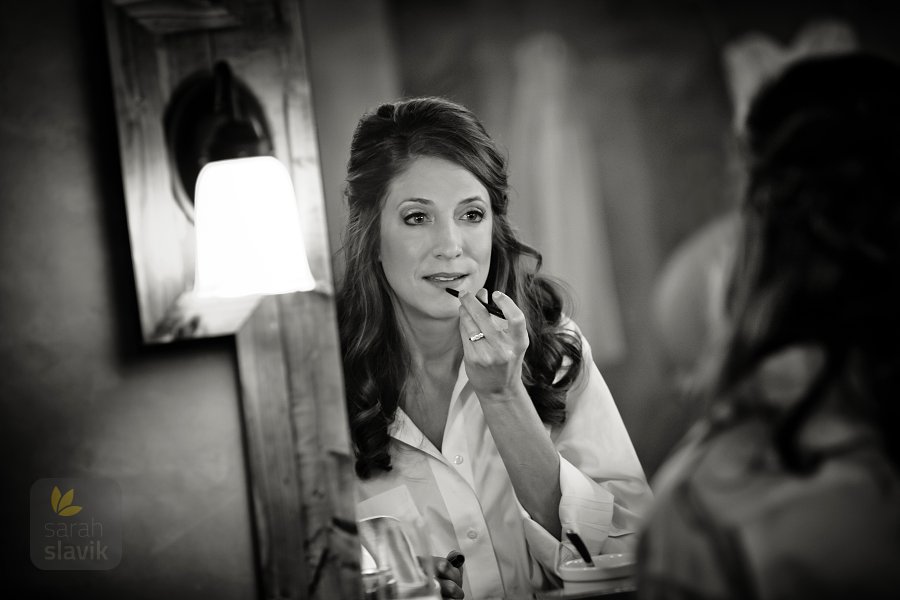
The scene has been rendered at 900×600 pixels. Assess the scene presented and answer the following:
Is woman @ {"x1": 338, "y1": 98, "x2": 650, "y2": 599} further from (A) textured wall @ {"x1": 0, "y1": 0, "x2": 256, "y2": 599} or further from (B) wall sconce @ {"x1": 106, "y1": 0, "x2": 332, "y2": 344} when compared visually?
(A) textured wall @ {"x1": 0, "y1": 0, "x2": 256, "y2": 599}

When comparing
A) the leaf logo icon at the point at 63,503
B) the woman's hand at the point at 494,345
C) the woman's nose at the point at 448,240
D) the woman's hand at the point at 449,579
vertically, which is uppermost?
the woman's nose at the point at 448,240

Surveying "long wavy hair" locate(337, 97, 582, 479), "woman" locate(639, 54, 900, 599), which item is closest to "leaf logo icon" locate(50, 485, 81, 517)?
"long wavy hair" locate(337, 97, 582, 479)

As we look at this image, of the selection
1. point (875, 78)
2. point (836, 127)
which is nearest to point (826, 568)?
point (836, 127)

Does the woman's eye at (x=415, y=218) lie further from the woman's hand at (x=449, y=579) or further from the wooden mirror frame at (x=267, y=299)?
the woman's hand at (x=449, y=579)

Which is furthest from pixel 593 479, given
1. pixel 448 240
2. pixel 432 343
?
pixel 448 240

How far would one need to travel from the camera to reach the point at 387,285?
1.56 m

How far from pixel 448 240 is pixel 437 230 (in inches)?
1.1

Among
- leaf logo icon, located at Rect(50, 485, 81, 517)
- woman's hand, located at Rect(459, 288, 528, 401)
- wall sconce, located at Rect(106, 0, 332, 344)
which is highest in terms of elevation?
wall sconce, located at Rect(106, 0, 332, 344)

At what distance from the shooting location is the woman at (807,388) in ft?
3.52

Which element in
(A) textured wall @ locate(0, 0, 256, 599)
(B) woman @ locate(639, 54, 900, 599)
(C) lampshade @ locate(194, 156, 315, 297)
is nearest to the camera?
(B) woman @ locate(639, 54, 900, 599)

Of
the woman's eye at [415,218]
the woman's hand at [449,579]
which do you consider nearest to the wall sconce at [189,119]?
the woman's eye at [415,218]

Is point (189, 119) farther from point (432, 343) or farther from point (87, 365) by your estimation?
point (432, 343)

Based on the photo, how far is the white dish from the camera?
4.84 feet

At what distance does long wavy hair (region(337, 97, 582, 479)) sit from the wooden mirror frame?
0.16 feet
